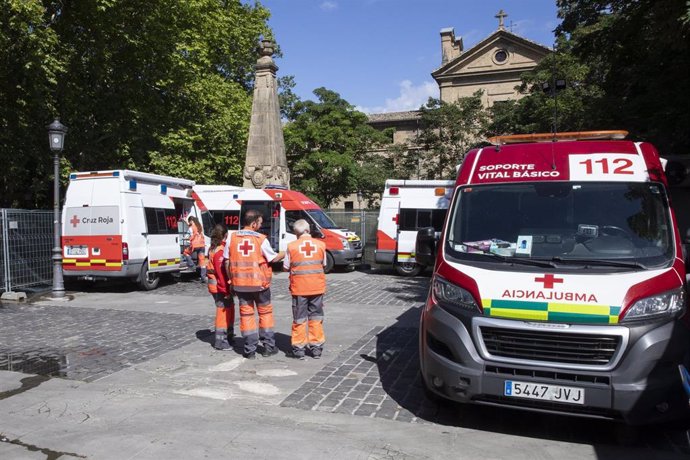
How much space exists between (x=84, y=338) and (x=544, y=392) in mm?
6558

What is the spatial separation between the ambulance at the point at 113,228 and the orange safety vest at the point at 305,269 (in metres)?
7.23

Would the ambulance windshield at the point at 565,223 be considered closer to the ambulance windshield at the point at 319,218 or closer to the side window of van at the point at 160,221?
the side window of van at the point at 160,221

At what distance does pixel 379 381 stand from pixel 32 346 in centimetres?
494

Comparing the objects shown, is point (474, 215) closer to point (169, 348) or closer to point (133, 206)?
point (169, 348)

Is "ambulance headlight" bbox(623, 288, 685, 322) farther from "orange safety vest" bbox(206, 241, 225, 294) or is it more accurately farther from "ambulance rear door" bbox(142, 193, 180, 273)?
"ambulance rear door" bbox(142, 193, 180, 273)

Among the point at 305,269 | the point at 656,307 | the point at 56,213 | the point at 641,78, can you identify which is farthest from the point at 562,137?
the point at 56,213

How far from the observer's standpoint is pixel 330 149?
36.8 metres

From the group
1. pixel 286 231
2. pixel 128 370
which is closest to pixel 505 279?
pixel 128 370

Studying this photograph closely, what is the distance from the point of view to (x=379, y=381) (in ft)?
18.7

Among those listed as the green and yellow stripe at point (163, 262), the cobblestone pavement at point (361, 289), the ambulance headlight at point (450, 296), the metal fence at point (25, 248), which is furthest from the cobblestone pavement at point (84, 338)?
the ambulance headlight at point (450, 296)

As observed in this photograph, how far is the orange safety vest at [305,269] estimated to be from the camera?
638 centimetres

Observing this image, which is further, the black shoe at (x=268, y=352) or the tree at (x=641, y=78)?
the tree at (x=641, y=78)

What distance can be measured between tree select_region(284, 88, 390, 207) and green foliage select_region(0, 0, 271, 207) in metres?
10.7

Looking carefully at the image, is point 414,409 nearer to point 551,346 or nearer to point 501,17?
point 551,346
